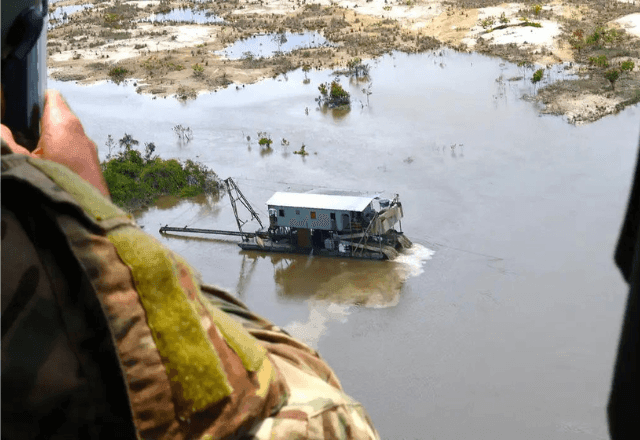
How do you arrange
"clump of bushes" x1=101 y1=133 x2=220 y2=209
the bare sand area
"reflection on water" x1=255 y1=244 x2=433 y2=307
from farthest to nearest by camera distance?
1. the bare sand area
2. "clump of bushes" x1=101 y1=133 x2=220 y2=209
3. "reflection on water" x1=255 y1=244 x2=433 y2=307

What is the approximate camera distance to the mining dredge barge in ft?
77.5

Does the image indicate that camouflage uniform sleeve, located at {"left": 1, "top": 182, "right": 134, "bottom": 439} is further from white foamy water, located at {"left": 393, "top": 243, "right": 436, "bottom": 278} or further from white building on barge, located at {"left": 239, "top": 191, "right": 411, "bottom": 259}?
white building on barge, located at {"left": 239, "top": 191, "right": 411, "bottom": 259}

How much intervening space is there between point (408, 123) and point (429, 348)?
1549 centimetres

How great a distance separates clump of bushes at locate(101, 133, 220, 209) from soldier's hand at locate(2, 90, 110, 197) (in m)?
26.6

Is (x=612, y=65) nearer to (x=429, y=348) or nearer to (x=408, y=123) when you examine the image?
(x=408, y=123)

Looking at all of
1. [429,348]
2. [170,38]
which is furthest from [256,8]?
[429,348]

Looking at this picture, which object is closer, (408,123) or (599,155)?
(599,155)

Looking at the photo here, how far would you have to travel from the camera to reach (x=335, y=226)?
24078 mm

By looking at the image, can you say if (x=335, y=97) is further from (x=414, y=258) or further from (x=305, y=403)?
(x=305, y=403)

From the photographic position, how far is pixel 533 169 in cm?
2778

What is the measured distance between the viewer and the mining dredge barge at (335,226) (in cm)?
2362

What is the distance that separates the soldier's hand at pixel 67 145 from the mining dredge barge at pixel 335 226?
21.5 m

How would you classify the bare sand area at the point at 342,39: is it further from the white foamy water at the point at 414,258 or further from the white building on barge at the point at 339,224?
the white building on barge at the point at 339,224

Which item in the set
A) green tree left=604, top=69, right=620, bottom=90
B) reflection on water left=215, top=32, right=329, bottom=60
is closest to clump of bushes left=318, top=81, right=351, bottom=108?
reflection on water left=215, top=32, right=329, bottom=60
